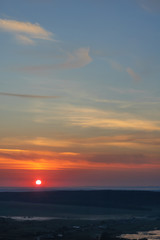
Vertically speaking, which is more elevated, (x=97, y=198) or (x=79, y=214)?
(x=97, y=198)

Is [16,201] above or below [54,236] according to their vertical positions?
above

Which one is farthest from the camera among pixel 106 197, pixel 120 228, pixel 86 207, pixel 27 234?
pixel 106 197

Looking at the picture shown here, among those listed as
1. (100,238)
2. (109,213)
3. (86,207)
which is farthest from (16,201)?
(100,238)

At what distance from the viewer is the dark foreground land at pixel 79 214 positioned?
216ft

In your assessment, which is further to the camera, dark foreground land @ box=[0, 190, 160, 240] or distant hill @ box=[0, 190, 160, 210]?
distant hill @ box=[0, 190, 160, 210]

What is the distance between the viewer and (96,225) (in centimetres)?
7800

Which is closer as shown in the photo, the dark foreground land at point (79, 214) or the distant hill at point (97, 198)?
the dark foreground land at point (79, 214)

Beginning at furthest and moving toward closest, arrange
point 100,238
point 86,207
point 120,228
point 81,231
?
1. point 86,207
2. point 120,228
3. point 81,231
4. point 100,238

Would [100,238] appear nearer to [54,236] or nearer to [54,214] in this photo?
[54,236]

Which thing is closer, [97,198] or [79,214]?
[79,214]

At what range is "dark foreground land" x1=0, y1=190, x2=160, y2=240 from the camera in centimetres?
6588

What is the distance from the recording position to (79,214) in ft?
346

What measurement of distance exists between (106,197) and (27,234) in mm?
70723

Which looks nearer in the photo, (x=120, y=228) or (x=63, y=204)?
(x=120, y=228)
